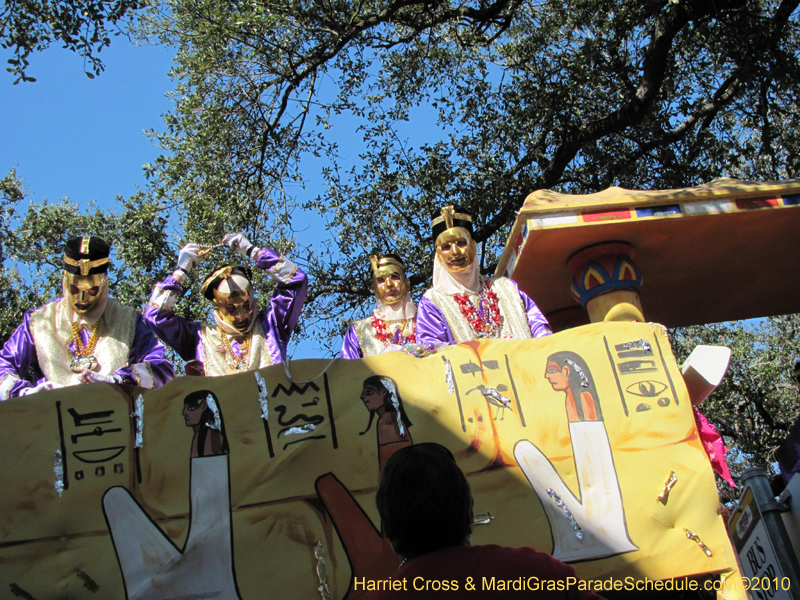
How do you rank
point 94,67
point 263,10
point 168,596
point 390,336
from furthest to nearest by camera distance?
point 263,10, point 94,67, point 390,336, point 168,596

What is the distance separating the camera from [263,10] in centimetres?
788

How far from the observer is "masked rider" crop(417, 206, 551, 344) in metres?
4.80

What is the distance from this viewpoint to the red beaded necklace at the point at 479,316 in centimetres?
482

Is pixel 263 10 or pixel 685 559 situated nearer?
A: pixel 685 559

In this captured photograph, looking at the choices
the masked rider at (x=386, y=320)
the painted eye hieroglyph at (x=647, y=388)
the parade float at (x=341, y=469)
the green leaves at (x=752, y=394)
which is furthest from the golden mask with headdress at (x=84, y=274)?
the green leaves at (x=752, y=394)

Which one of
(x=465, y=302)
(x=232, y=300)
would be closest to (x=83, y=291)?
(x=232, y=300)

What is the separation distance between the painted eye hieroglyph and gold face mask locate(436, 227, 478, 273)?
1609 millimetres

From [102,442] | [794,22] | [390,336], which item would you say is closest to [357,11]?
[390,336]

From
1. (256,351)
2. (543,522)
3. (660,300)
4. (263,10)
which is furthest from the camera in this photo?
(263,10)

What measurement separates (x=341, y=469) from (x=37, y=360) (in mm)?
2099

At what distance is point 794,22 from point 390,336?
6360 millimetres

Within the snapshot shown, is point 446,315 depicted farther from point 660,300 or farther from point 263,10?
point 263,10

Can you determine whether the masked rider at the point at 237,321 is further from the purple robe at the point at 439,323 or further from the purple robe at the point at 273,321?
the purple robe at the point at 439,323

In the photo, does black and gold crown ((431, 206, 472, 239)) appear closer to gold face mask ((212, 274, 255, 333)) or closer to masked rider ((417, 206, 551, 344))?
masked rider ((417, 206, 551, 344))
